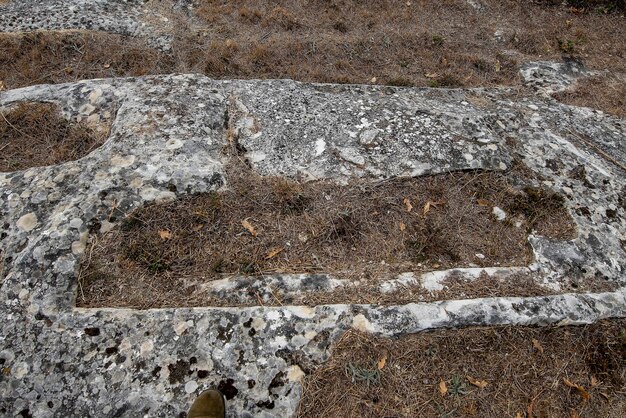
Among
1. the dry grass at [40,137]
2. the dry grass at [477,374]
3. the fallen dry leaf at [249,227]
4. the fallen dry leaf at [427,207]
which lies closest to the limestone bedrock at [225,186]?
the dry grass at [477,374]

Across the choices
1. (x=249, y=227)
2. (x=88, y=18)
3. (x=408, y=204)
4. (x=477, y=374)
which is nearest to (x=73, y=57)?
(x=88, y=18)

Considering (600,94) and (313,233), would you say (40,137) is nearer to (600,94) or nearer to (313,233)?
(313,233)

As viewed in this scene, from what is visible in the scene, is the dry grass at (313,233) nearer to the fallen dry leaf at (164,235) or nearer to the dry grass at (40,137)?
the fallen dry leaf at (164,235)

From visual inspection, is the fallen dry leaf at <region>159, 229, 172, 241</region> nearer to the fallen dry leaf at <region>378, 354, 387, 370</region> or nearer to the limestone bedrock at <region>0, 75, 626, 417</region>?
the limestone bedrock at <region>0, 75, 626, 417</region>

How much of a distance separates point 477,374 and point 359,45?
273 inches

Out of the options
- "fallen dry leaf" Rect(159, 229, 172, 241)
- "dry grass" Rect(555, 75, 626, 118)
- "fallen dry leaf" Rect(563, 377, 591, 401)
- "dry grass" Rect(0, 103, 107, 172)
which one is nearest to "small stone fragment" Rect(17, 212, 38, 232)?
"dry grass" Rect(0, 103, 107, 172)

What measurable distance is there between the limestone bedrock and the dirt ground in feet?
3.77

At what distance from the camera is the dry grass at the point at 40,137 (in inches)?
234

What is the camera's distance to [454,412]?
12.7 ft

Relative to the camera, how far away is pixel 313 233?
5082 mm

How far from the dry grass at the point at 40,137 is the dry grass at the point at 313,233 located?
1.92 m

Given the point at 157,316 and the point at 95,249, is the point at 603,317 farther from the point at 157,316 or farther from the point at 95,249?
the point at 95,249

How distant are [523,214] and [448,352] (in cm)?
238

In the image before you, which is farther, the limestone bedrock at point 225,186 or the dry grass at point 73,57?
the dry grass at point 73,57
